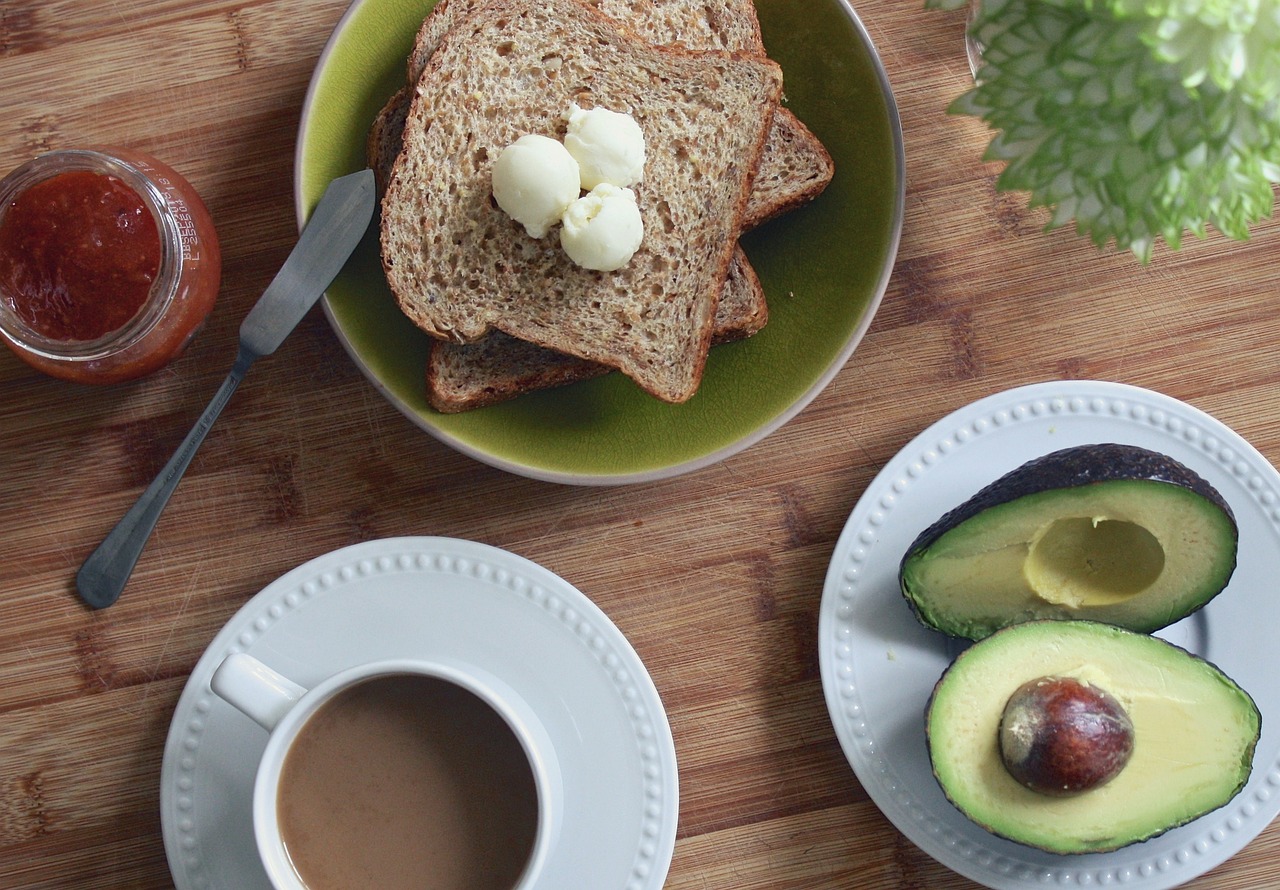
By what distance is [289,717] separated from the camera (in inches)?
38.6

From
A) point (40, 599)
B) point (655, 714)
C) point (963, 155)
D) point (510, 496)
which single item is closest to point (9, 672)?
point (40, 599)

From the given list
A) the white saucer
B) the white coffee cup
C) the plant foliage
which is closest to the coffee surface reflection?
the white coffee cup

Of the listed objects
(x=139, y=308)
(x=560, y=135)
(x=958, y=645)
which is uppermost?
(x=560, y=135)

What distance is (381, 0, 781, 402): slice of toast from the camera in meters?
1.16

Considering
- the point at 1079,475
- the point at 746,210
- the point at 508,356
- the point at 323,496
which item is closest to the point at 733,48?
the point at 746,210

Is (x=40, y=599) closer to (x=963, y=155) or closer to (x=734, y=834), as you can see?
(x=734, y=834)

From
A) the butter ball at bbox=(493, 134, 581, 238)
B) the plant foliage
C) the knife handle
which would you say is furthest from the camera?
the knife handle

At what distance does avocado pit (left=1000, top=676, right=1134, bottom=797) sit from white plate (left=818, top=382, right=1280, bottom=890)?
0.17m

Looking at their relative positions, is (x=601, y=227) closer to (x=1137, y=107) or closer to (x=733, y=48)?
(x=733, y=48)

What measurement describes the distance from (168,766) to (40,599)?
0.29 meters

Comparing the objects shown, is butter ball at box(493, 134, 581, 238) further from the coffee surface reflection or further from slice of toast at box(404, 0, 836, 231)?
the coffee surface reflection

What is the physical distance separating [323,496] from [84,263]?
37 centimetres

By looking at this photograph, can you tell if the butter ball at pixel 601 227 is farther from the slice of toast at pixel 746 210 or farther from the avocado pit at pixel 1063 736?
the avocado pit at pixel 1063 736

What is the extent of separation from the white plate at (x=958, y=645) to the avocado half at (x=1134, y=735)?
14 centimetres
